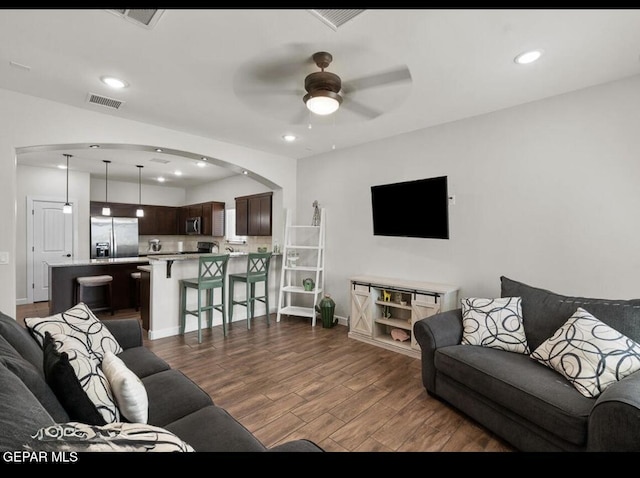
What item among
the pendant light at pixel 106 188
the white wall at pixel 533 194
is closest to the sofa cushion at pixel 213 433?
the white wall at pixel 533 194

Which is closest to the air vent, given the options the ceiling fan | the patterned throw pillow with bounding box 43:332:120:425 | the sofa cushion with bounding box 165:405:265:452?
the ceiling fan

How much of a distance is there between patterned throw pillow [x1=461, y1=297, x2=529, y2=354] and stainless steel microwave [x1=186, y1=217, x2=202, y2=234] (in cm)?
669

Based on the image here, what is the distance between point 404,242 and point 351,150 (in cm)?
166

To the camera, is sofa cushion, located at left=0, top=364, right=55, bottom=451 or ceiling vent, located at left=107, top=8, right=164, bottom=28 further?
ceiling vent, located at left=107, top=8, right=164, bottom=28

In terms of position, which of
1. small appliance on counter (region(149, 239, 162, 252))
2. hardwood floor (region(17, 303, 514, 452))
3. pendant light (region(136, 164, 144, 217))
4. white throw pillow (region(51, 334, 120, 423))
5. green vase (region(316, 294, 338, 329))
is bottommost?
hardwood floor (region(17, 303, 514, 452))

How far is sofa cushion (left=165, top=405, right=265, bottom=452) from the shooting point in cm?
124

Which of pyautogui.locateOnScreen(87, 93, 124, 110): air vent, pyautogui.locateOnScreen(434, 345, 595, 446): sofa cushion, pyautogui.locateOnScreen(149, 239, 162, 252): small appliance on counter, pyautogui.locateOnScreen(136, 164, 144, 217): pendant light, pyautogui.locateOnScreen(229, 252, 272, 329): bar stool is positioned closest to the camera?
pyautogui.locateOnScreen(434, 345, 595, 446): sofa cushion

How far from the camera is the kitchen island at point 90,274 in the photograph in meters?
4.62

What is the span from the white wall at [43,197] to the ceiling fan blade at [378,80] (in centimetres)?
655

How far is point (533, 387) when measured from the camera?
6.00 feet

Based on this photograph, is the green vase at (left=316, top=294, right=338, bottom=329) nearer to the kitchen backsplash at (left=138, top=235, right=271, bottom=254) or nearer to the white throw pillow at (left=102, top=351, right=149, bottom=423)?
the kitchen backsplash at (left=138, top=235, right=271, bottom=254)

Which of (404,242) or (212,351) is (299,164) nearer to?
(404,242)

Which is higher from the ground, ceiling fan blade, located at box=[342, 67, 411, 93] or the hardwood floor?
ceiling fan blade, located at box=[342, 67, 411, 93]

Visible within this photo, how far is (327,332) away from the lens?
4.27 m
